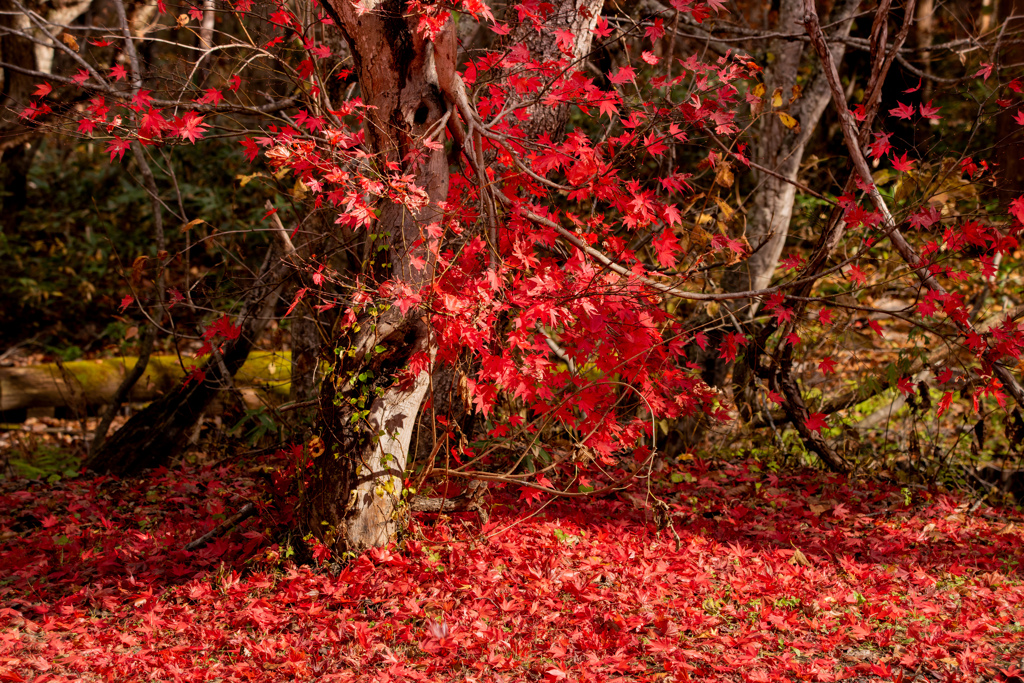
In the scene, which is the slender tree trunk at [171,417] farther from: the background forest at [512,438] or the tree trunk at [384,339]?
the tree trunk at [384,339]

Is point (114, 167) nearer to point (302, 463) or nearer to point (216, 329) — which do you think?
point (216, 329)

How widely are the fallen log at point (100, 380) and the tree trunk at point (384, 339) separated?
313 centimetres

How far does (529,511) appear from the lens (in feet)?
15.0

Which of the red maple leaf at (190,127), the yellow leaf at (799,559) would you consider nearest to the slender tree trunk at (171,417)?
the red maple leaf at (190,127)

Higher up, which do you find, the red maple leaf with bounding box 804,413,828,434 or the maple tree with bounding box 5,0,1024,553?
the maple tree with bounding box 5,0,1024,553

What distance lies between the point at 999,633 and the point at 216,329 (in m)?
4.41

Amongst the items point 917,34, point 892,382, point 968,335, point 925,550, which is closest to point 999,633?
point 925,550

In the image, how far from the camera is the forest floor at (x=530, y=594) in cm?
309

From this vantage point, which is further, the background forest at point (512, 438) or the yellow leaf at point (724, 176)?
the yellow leaf at point (724, 176)

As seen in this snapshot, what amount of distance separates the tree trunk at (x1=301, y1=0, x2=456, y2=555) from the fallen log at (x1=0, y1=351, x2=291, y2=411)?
313 centimetres

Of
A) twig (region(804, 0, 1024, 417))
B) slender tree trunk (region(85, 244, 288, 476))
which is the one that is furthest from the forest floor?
twig (region(804, 0, 1024, 417))

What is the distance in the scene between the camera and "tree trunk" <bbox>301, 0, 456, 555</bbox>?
3.44m

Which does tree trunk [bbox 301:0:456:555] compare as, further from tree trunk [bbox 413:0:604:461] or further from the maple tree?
tree trunk [bbox 413:0:604:461]

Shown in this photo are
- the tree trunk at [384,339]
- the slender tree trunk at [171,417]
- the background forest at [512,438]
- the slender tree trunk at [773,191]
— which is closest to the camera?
the background forest at [512,438]
